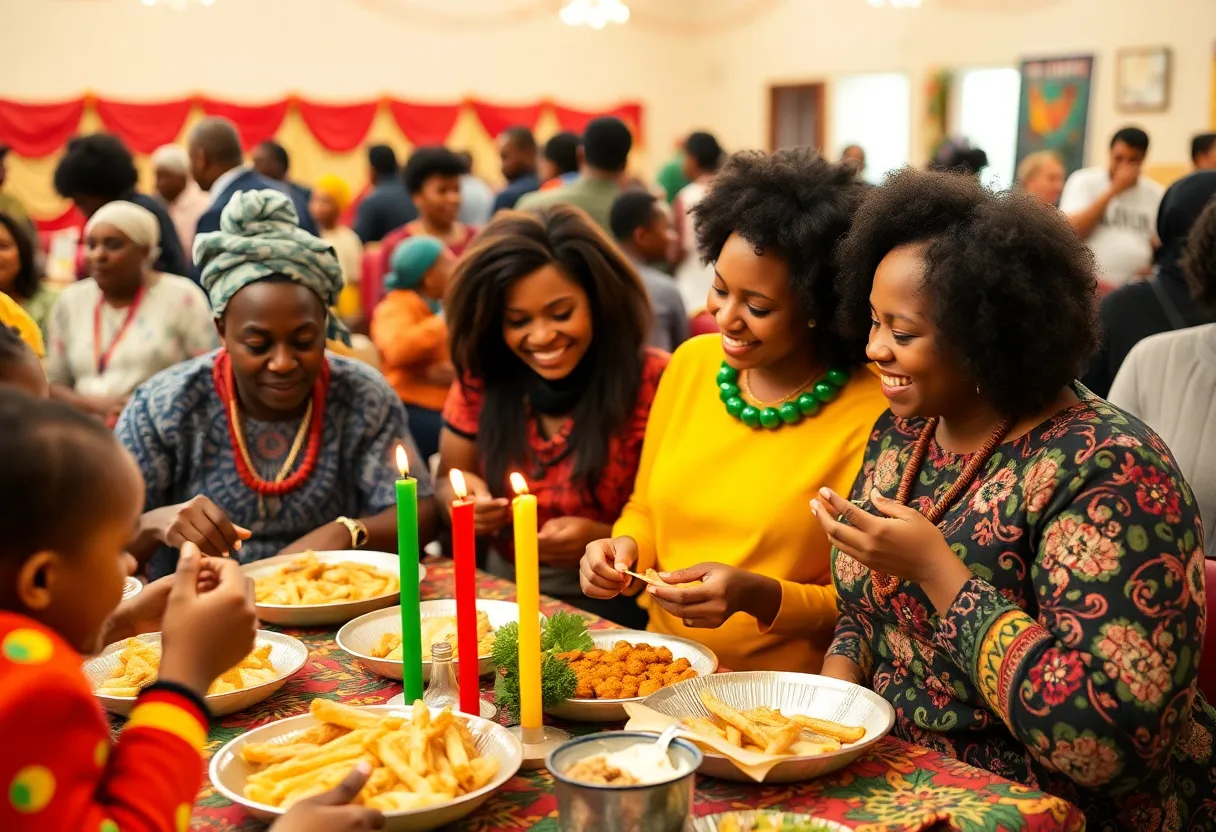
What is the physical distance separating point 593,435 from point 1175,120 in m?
10.4

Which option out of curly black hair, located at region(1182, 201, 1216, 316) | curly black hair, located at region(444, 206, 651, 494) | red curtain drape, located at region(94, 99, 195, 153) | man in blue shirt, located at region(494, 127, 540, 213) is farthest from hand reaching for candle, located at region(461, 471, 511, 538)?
red curtain drape, located at region(94, 99, 195, 153)

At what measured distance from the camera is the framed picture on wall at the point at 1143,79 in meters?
11.4

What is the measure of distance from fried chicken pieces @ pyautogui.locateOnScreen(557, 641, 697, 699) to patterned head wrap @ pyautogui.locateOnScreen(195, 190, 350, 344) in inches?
52.9

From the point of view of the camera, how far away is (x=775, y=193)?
2436mm

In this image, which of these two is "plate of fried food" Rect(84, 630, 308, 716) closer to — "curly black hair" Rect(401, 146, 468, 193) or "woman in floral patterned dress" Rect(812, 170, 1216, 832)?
"woman in floral patterned dress" Rect(812, 170, 1216, 832)

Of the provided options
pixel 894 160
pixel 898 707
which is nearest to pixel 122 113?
pixel 894 160

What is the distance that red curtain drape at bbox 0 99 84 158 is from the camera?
12.0 metres

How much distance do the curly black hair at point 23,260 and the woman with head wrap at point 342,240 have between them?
3414 millimetres

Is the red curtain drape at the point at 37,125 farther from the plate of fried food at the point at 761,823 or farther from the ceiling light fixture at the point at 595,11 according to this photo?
the plate of fried food at the point at 761,823

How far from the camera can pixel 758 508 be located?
2.44 metres

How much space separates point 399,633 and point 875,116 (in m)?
13.0

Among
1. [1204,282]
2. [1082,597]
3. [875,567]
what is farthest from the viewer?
[1204,282]

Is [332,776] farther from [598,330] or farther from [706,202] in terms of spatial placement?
[598,330]

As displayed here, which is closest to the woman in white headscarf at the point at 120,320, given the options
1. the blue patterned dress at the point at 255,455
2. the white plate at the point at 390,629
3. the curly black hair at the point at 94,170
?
the curly black hair at the point at 94,170
